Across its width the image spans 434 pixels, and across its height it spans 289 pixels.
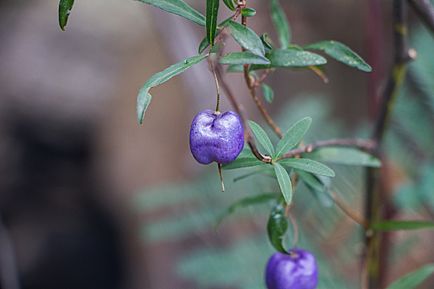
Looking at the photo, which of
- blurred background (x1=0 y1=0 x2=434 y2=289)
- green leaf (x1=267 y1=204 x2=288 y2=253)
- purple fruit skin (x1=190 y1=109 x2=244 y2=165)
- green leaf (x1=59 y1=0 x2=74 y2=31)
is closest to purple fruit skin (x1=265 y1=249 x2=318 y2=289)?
green leaf (x1=267 y1=204 x2=288 y2=253)

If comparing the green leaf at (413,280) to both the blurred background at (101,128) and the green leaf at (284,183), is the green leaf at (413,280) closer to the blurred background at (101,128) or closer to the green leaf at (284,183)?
the green leaf at (284,183)

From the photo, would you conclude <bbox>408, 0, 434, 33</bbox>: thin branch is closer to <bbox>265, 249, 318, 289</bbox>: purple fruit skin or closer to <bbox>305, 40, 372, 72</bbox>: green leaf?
<bbox>305, 40, 372, 72</bbox>: green leaf

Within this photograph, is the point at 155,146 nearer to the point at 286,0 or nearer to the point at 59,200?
the point at 59,200

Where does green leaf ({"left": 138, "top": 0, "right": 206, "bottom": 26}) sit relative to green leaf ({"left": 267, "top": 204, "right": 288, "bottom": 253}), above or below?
above

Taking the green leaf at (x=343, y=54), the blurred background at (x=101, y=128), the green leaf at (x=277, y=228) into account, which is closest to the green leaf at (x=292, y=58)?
the green leaf at (x=343, y=54)

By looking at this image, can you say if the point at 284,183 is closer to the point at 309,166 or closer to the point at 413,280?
the point at 309,166

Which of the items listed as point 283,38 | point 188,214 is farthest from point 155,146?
point 283,38

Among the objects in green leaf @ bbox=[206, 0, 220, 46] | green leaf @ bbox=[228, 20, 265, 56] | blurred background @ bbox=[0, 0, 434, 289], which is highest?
green leaf @ bbox=[206, 0, 220, 46]
